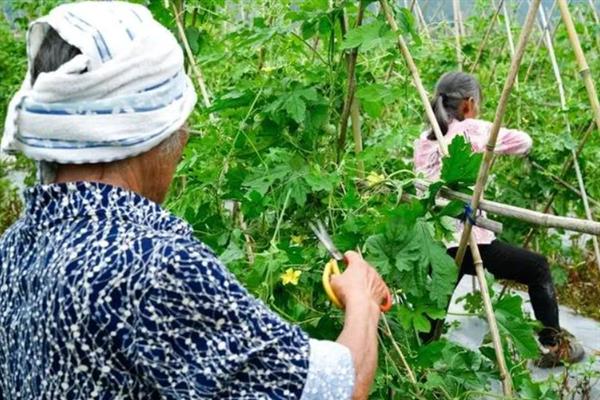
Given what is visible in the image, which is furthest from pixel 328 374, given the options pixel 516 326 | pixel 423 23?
pixel 423 23

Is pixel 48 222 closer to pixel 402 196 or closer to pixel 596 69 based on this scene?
pixel 402 196

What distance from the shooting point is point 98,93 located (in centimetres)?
114

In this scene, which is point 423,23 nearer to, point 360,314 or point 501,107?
point 501,107

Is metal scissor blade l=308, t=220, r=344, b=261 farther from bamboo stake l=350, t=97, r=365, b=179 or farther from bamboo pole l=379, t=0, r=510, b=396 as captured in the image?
bamboo pole l=379, t=0, r=510, b=396

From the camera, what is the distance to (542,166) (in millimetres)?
4359

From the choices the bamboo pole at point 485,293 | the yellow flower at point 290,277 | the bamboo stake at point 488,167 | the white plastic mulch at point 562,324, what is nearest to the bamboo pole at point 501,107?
the bamboo stake at point 488,167

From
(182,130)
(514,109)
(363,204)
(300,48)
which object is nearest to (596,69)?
(514,109)

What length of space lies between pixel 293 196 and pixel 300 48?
1.73 ft

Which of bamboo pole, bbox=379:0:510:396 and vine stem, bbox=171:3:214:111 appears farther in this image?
vine stem, bbox=171:3:214:111

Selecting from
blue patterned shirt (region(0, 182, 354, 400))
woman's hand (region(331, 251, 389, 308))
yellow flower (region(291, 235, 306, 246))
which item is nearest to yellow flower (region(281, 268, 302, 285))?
yellow flower (region(291, 235, 306, 246))

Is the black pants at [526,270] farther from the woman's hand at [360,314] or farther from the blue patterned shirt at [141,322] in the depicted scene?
the blue patterned shirt at [141,322]

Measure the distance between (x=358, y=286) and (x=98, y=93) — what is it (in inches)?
18.2

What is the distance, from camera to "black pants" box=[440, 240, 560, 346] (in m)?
3.44

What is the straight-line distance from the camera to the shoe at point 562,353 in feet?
12.0
